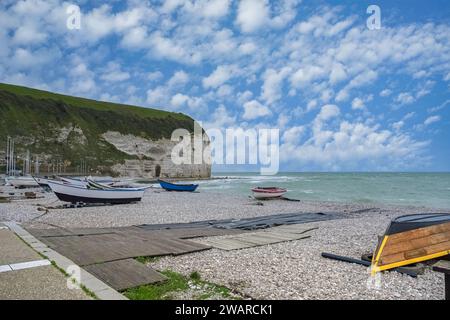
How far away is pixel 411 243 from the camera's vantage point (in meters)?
7.79

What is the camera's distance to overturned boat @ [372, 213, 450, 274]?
769cm

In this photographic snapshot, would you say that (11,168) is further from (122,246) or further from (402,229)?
(402,229)

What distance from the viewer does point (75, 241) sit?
971 cm

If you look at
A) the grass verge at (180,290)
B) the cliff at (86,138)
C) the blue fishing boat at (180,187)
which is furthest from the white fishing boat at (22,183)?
the grass verge at (180,290)

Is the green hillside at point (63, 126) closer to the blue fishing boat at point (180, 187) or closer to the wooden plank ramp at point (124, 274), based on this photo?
the blue fishing boat at point (180, 187)

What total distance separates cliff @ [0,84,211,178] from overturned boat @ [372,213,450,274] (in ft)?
243

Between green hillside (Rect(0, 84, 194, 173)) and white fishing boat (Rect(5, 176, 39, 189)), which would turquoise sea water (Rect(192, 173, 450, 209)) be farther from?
green hillside (Rect(0, 84, 194, 173))

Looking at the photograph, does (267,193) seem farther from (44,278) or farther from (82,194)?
(44,278)

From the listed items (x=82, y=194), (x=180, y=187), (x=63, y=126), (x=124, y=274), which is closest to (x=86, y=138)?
(x=63, y=126)

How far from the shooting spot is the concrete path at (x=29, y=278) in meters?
4.97

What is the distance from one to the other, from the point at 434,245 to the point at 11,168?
233 feet

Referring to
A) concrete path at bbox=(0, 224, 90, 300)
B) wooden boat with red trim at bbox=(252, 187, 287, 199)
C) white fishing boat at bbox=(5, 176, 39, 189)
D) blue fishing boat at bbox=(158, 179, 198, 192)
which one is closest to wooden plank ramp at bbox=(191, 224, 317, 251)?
concrete path at bbox=(0, 224, 90, 300)

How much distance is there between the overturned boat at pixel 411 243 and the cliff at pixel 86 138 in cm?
7412
